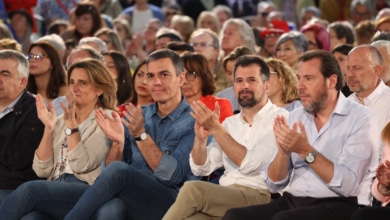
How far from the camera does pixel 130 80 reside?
26.6 ft

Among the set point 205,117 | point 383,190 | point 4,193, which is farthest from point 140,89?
point 383,190

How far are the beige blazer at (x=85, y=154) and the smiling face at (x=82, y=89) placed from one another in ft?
0.33

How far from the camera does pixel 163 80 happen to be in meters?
6.75

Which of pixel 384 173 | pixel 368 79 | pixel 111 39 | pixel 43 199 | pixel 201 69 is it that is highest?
pixel 368 79

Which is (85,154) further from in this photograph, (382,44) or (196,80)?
(382,44)

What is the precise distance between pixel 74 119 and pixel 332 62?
1834 millimetres

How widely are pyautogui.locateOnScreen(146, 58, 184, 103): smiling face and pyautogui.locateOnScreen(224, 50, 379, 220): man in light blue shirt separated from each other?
946 mm

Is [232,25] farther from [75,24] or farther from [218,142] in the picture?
[218,142]

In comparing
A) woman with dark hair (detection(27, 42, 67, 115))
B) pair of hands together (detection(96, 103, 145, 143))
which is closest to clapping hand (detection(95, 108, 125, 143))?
pair of hands together (detection(96, 103, 145, 143))

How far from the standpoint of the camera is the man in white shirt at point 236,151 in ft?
20.1

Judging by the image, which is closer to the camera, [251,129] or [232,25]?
[251,129]

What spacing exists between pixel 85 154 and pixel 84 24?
4.79 metres

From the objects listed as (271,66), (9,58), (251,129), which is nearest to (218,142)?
(251,129)

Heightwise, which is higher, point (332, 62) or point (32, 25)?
point (332, 62)
